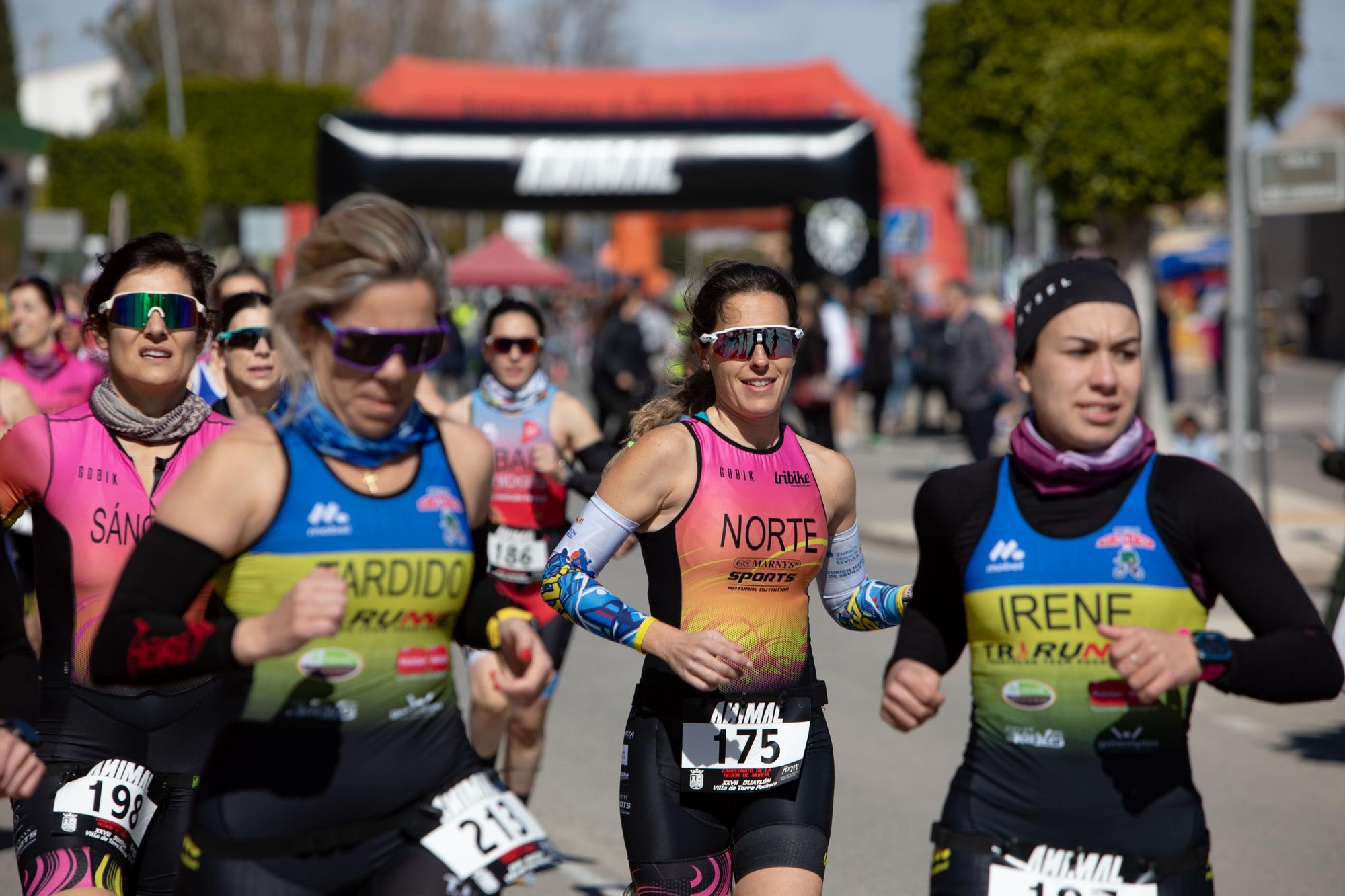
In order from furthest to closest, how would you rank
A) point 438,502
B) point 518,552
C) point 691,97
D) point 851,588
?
point 691,97 → point 518,552 → point 851,588 → point 438,502

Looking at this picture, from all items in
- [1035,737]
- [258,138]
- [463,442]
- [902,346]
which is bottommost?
[902,346]

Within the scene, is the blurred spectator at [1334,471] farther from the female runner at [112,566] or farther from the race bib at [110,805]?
the race bib at [110,805]

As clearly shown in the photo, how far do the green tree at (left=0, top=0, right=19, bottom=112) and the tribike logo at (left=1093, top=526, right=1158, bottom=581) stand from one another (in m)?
Result: 53.6

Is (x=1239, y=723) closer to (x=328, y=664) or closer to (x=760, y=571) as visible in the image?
(x=760, y=571)

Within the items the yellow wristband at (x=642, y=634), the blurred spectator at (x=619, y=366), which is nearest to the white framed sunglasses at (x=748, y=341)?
the yellow wristband at (x=642, y=634)

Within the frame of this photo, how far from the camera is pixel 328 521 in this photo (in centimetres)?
290

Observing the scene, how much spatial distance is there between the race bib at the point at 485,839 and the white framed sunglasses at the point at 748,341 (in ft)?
4.98

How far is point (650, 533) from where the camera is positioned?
13.4 ft

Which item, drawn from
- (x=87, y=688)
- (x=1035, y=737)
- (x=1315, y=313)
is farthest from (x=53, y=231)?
(x=1315, y=313)

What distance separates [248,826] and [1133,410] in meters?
1.77

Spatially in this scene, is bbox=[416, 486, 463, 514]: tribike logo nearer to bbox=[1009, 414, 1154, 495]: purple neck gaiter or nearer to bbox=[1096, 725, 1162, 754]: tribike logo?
bbox=[1009, 414, 1154, 495]: purple neck gaiter

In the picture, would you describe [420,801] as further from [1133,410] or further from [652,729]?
[1133,410]

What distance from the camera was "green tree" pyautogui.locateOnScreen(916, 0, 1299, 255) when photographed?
15633 millimetres

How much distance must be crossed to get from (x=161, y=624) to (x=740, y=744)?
1.54 meters
